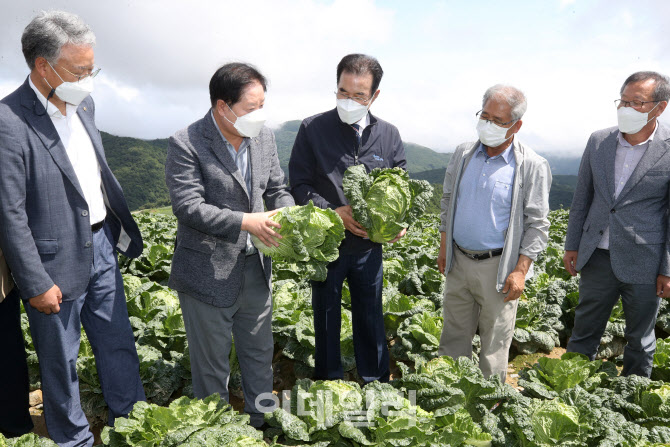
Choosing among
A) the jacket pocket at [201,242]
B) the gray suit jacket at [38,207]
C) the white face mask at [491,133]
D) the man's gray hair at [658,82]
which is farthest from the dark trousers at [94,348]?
the man's gray hair at [658,82]

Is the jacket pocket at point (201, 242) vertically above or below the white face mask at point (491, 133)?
below

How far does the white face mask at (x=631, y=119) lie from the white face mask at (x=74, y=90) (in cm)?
393


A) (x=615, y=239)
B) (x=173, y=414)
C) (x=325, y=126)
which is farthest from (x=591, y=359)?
(x=173, y=414)

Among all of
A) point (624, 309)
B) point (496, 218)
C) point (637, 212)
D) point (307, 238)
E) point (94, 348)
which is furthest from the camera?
point (624, 309)

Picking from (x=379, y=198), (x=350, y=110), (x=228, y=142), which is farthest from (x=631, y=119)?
(x=228, y=142)

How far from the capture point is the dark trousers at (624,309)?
3735 mm

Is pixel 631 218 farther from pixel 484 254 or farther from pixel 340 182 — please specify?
pixel 340 182

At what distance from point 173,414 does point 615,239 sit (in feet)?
11.7

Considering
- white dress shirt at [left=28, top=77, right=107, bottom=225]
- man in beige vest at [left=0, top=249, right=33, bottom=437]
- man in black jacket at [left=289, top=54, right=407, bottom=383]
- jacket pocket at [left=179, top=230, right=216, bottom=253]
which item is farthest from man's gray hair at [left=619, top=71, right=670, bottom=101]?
man in beige vest at [left=0, top=249, right=33, bottom=437]

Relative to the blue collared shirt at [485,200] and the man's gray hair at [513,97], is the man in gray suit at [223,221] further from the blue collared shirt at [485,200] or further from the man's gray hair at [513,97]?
the man's gray hair at [513,97]

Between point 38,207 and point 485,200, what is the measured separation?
3123mm

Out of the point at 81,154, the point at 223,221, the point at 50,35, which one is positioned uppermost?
the point at 50,35

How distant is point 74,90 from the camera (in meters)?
2.84

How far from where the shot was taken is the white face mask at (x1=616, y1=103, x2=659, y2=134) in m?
3.54
